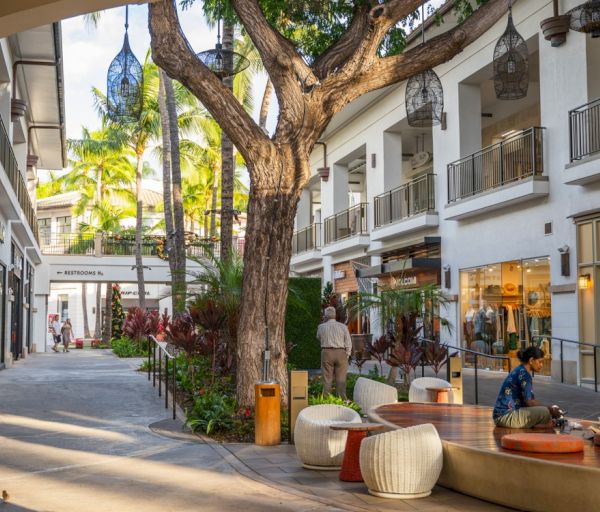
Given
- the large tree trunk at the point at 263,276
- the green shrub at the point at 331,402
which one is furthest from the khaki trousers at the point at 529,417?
the large tree trunk at the point at 263,276

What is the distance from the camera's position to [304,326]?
18938mm

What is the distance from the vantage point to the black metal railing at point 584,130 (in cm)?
1736

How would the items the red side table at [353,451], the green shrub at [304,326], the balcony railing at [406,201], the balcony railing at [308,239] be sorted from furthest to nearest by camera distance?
the balcony railing at [308,239] → the balcony railing at [406,201] → the green shrub at [304,326] → the red side table at [353,451]

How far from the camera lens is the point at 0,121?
65.2 feet

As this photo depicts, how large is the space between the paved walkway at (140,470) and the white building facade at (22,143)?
7855 millimetres

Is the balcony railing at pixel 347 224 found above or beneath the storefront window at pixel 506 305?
above

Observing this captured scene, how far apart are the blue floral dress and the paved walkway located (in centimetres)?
142

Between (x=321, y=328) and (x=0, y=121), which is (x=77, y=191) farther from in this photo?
(x=321, y=328)

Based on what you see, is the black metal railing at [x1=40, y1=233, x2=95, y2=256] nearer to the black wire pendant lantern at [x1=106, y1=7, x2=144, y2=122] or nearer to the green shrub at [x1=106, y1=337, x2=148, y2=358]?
the green shrub at [x1=106, y1=337, x2=148, y2=358]

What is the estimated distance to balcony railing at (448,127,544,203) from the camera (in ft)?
64.5

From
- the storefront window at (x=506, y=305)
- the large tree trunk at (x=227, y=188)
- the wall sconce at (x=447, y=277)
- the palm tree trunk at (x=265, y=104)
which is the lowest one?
the storefront window at (x=506, y=305)

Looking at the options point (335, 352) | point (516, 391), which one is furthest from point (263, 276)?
point (516, 391)

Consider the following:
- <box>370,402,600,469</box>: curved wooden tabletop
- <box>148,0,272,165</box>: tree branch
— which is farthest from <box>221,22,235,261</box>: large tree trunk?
<box>370,402,600,469</box>: curved wooden tabletop

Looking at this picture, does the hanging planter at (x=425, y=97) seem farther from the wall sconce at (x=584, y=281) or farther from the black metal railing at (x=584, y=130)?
the wall sconce at (x=584, y=281)
